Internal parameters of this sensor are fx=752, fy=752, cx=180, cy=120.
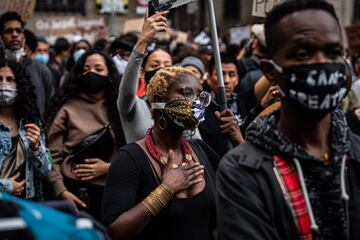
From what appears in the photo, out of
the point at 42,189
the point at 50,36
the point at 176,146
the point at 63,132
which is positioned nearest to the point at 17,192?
the point at 42,189

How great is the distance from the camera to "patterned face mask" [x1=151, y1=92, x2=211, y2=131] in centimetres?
377

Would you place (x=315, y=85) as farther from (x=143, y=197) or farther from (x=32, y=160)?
(x=32, y=160)

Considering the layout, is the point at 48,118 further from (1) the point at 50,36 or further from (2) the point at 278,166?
(1) the point at 50,36

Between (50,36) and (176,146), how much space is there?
47.9 ft

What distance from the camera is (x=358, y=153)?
7.69 ft

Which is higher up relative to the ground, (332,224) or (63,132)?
(332,224)

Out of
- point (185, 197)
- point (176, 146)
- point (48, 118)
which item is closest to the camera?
point (185, 197)

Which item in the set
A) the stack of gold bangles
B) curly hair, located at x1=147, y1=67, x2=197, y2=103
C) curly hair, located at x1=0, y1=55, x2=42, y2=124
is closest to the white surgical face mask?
curly hair, located at x1=0, y1=55, x2=42, y2=124

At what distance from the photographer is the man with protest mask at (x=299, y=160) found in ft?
7.22

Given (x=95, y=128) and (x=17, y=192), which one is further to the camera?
(x=95, y=128)

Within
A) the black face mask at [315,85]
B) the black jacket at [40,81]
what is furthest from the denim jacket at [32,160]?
the black face mask at [315,85]

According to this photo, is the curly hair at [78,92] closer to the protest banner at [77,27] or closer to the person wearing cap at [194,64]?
the person wearing cap at [194,64]

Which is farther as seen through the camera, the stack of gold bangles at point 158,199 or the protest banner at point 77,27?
the protest banner at point 77,27

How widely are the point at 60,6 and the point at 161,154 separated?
32521 mm
